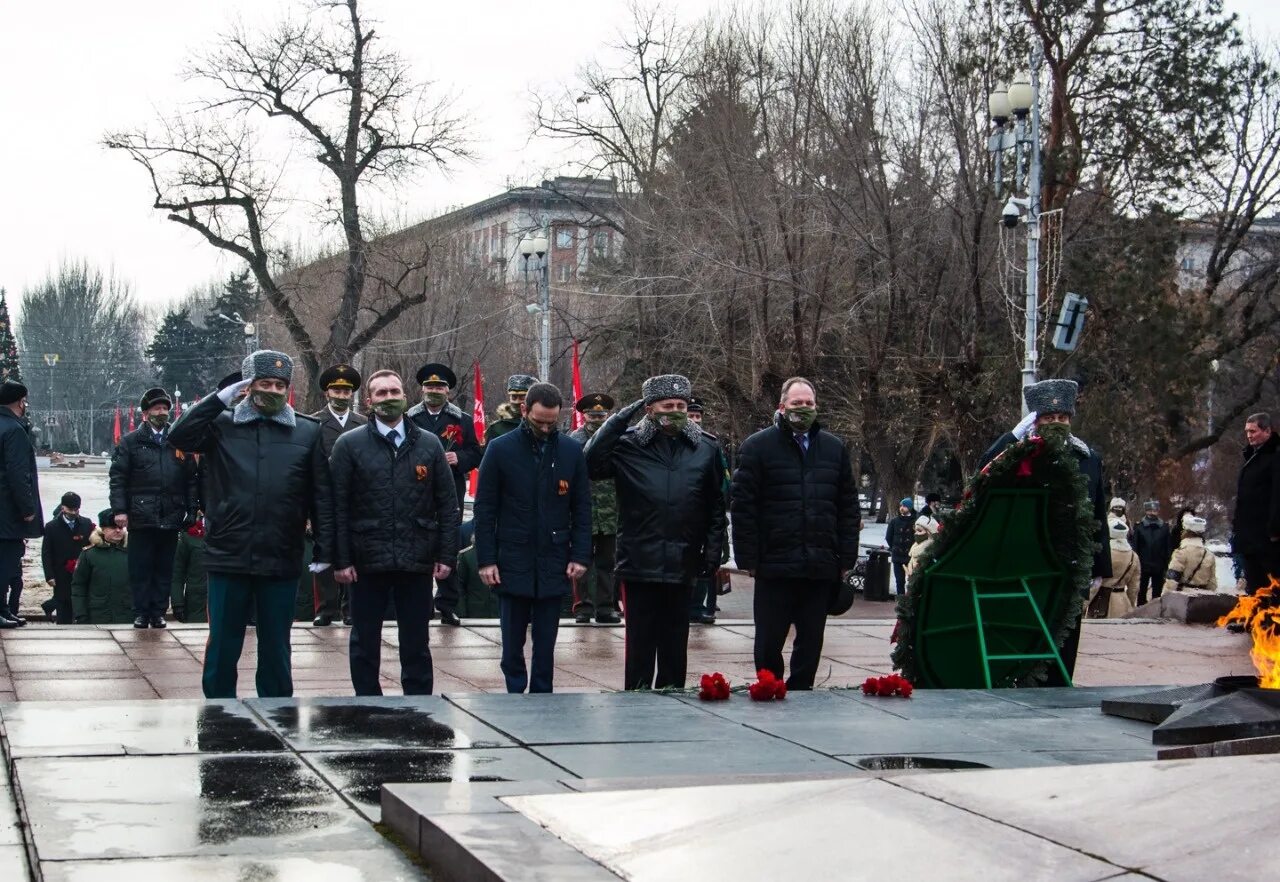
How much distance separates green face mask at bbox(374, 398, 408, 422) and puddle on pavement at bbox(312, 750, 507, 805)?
7.87 ft

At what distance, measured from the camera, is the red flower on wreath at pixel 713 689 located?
8086mm

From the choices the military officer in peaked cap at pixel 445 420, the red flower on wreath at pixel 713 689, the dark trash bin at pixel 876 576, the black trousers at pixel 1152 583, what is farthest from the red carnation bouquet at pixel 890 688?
the dark trash bin at pixel 876 576

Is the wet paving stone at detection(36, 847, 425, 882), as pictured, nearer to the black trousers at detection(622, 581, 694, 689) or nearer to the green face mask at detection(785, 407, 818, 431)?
the black trousers at detection(622, 581, 694, 689)

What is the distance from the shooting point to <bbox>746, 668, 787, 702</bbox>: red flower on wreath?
812 cm

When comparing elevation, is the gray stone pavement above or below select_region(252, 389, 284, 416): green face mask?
below

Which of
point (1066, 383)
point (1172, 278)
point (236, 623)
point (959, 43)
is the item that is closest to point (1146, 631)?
point (1066, 383)

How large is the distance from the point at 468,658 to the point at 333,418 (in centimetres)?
216

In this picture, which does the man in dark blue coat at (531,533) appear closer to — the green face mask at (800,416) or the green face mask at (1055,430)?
the green face mask at (800,416)

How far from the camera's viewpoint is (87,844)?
16.8 feet

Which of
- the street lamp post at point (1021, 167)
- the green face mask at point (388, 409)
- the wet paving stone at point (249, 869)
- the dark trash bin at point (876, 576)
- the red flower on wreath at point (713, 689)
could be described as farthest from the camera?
the dark trash bin at point (876, 576)

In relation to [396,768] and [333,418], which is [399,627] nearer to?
[396,768]

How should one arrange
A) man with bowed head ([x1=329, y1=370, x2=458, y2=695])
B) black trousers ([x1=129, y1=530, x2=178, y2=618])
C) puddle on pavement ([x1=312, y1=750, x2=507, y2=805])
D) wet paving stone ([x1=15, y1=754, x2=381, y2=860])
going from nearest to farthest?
wet paving stone ([x1=15, y1=754, x2=381, y2=860]) → puddle on pavement ([x1=312, y1=750, x2=507, y2=805]) → man with bowed head ([x1=329, y1=370, x2=458, y2=695]) → black trousers ([x1=129, y1=530, x2=178, y2=618])

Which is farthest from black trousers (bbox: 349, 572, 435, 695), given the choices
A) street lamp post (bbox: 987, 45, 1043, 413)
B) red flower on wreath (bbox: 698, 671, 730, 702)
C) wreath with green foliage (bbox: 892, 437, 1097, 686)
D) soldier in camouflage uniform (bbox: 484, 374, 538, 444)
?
street lamp post (bbox: 987, 45, 1043, 413)

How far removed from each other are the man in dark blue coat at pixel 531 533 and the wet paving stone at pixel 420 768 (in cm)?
196
